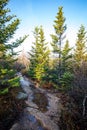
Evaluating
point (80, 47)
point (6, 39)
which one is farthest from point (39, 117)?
point (80, 47)

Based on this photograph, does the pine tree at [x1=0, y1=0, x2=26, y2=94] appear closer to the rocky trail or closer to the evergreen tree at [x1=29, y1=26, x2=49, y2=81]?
the rocky trail

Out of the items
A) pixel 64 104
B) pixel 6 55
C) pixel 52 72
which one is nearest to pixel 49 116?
pixel 64 104

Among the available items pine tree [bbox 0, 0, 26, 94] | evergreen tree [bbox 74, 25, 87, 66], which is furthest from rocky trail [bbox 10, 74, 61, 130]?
evergreen tree [bbox 74, 25, 87, 66]

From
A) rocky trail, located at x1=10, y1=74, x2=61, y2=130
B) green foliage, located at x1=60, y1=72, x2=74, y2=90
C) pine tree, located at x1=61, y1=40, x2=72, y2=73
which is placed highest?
pine tree, located at x1=61, y1=40, x2=72, y2=73

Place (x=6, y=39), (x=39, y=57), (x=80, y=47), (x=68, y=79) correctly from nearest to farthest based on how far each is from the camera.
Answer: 1. (x=6, y=39)
2. (x=68, y=79)
3. (x=39, y=57)
4. (x=80, y=47)

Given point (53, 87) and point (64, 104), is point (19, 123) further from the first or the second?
point (53, 87)

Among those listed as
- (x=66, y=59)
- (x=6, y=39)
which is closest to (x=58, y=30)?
(x=66, y=59)

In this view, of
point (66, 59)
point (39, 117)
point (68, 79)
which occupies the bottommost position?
point (39, 117)

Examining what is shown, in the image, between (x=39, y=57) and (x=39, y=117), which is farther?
(x=39, y=57)

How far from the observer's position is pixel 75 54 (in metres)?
36.4

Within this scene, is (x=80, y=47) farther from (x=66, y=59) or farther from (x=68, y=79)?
A: (x=68, y=79)

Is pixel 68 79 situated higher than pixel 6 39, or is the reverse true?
pixel 6 39

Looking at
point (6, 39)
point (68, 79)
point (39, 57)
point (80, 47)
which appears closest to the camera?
point (6, 39)

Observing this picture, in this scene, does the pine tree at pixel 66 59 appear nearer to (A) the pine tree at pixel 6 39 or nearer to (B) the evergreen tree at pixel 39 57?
(B) the evergreen tree at pixel 39 57
